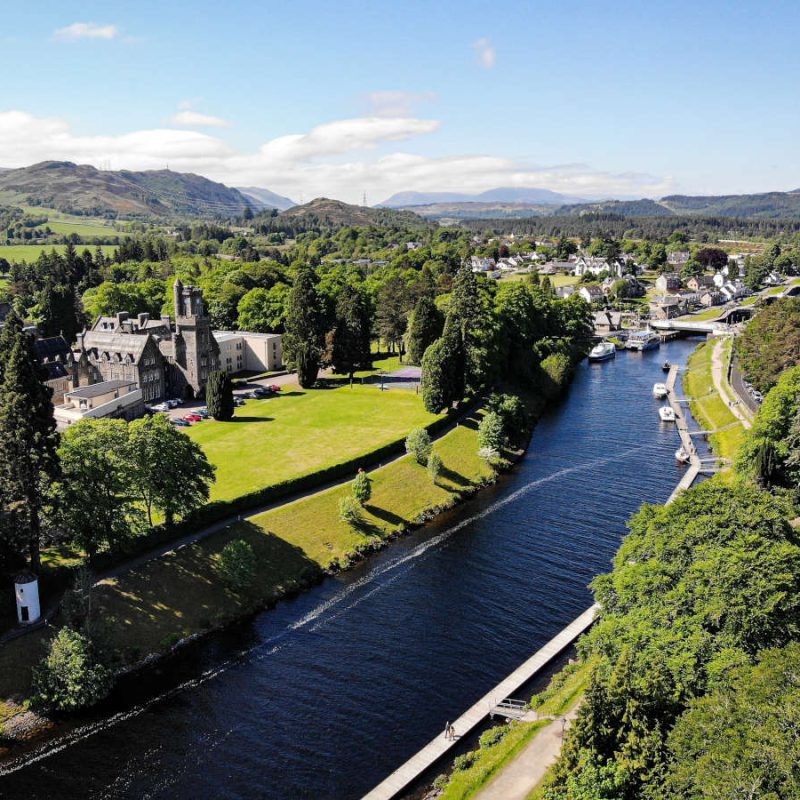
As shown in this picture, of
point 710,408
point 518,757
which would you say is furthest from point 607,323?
point 518,757

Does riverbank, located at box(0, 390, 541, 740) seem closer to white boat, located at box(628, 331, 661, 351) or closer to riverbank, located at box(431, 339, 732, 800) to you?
riverbank, located at box(431, 339, 732, 800)

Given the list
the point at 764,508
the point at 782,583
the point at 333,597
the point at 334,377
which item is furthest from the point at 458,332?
the point at 782,583

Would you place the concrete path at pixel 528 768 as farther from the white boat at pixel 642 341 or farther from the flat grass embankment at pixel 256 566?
the white boat at pixel 642 341

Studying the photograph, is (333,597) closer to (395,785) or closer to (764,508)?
(395,785)

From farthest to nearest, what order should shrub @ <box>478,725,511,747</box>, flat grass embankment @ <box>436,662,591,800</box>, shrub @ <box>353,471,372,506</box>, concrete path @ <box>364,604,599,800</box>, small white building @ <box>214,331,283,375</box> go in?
1. small white building @ <box>214,331,283,375</box>
2. shrub @ <box>353,471,372,506</box>
3. shrub @ <box>478,725,511,747</box>
4. concrete path @ <box>364,604,599,800</box>
5. flat grass embankment @ <box>436,662,591,800</box>

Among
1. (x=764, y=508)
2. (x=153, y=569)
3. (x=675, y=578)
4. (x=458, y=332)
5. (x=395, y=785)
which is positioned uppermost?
(x=458, y=332)

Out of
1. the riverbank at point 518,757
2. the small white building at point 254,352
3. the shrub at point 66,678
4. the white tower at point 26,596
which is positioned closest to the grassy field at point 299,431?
the small white building at point 254,352

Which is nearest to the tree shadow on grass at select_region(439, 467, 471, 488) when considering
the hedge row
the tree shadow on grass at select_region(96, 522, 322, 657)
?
the hedge row
